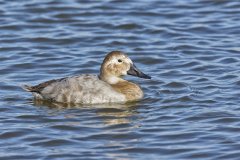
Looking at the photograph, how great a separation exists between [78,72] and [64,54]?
1202 mm

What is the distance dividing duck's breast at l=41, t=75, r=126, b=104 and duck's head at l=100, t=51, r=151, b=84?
0.30 m

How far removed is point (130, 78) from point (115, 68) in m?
1.49

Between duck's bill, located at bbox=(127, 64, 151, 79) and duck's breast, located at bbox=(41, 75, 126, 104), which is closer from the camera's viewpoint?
duck's breast, located at bbox=(41, 75, 126, 104)

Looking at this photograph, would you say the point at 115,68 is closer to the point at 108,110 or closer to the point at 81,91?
the point at 81,91

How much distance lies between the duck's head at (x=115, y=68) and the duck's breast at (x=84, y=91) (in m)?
0.30

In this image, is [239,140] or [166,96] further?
[166,96]

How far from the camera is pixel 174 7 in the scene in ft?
65.0

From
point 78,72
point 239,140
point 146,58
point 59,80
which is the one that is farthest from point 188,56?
point 239,140

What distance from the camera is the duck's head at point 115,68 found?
552 inches

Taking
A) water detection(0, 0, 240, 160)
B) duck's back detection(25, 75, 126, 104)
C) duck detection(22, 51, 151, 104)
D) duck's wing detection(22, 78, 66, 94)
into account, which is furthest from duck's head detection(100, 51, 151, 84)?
duck's wing detection(22, 78, 66, 94)

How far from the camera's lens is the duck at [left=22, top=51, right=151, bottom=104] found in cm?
1367

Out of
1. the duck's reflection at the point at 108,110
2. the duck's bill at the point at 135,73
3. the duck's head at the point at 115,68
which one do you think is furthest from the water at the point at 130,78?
the duck's head at the point at 115,68

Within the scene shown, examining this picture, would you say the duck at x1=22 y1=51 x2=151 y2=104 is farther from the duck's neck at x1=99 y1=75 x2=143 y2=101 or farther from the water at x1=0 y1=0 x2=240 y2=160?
the water at x1=0 y1=0 x2=240 y2=160

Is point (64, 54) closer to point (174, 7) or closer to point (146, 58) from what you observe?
point (146, 58)
